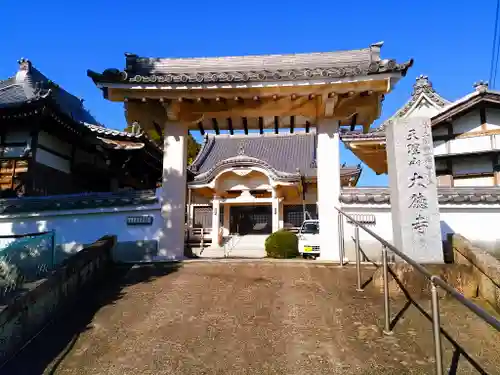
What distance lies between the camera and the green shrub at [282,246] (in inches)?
481

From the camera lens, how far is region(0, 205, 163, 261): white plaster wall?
27.6 feet

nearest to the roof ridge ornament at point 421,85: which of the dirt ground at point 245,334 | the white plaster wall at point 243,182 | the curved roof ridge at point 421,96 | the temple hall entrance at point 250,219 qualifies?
the curved roof ridge at point 421,96

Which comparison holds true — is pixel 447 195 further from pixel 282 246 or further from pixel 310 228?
pixel 310 228

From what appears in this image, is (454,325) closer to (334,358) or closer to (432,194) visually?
(334,358)

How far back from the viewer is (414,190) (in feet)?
20.3

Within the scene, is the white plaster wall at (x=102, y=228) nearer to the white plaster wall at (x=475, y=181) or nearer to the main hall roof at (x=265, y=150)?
the white plaster wall at (x=475, y=181)

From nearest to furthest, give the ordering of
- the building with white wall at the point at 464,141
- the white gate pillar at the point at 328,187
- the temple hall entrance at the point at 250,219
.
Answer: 1. the white gate pillar at the point at 328,187
2. the building with white wall at the point at 464,141
3. the temple hall entrance at the point at 250,219

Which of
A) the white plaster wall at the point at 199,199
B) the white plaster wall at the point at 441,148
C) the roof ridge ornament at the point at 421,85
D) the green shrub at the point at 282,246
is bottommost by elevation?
the green shrub at the point at 282,246

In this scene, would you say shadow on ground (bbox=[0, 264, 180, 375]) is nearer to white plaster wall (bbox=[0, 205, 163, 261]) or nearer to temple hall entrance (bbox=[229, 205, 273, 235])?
white plaster wall (bbox=[0, 205, 163, 261])

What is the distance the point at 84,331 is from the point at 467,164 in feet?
50.7

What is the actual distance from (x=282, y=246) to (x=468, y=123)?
377 inches

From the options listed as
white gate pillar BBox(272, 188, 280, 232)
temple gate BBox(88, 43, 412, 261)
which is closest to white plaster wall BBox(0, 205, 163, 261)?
temple gate BBox(88, 43, 412, 261)

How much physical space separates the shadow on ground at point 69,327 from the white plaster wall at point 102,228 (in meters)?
1.18

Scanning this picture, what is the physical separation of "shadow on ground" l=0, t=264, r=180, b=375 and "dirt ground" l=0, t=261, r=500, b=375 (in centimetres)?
2
